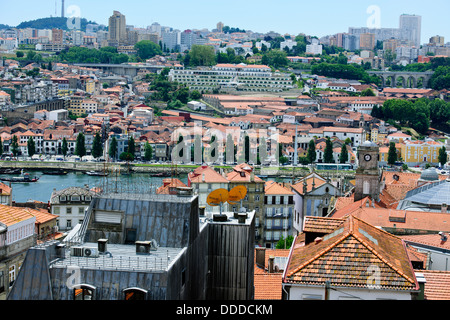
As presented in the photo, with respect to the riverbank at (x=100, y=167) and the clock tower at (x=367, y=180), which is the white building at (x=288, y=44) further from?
the clock tower at (x=367, y=180)

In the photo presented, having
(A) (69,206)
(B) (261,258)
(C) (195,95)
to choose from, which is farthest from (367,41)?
(B) (261,258)

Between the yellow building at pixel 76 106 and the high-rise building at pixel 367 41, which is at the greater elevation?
the high-rise building at pixel 367 41

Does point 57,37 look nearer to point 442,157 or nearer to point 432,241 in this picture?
point 442,157

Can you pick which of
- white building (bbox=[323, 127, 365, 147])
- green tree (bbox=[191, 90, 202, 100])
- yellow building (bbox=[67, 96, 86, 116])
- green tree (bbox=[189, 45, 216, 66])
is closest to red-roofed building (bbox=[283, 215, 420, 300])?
white building (bbox=[323, 127, 365, 147])

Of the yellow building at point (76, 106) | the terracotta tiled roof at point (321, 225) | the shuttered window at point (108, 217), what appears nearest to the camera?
the shuttered window at point (108, 217)

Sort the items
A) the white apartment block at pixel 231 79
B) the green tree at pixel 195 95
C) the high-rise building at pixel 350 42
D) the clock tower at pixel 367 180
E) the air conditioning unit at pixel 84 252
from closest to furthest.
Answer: the air conditioning unit at pixel 84 252 → the clock tower at pixel 367 180 → the green tree at pixel 195 95 → the white apartment block at pixel 231 79 → the high-rise building at pixel 350 42

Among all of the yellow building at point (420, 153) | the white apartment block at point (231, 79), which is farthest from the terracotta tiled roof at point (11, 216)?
the white apartment block at point (231, 79)

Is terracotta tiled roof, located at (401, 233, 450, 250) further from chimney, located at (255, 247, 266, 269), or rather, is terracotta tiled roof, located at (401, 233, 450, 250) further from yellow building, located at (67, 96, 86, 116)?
yellow building, located at (67, 96, 86, 116)

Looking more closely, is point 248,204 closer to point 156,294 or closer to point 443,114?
point 156,294
